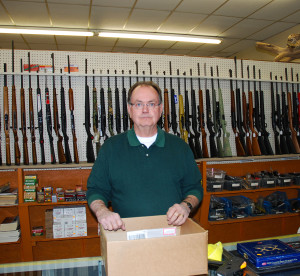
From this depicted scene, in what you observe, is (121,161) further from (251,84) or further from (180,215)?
(251,84)

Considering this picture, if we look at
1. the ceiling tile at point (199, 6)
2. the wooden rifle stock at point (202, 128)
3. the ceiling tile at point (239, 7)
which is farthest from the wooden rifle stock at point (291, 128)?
the ceiling tile at point (199, 6)

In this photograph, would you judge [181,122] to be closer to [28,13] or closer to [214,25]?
[214,25]

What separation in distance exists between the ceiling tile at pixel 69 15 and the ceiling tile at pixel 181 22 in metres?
1.74

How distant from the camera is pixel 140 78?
4.22 m

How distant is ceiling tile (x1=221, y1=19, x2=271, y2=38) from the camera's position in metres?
5.96

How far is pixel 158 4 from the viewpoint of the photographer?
5.00 metres

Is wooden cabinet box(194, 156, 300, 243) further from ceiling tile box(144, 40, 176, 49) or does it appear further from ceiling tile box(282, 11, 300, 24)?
ceiling tile box(144, 40, 176, 49)

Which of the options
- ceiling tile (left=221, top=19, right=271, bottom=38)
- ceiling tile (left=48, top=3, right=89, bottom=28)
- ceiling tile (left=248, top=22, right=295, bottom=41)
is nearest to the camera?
ceiling tile (left=48, top=3, right=89, bottom=28)

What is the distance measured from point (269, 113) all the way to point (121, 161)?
3.86m

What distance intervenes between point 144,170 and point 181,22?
5.02 meters

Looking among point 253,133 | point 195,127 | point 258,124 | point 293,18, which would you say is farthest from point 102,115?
point 293,18

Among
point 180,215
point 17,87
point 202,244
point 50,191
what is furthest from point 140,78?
point 202,244

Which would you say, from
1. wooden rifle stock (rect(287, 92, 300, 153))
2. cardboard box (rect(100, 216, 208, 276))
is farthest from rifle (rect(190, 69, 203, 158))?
cardboard box (rect(100, 216, 208, 276))

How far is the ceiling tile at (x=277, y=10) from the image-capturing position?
5016 millimetres
